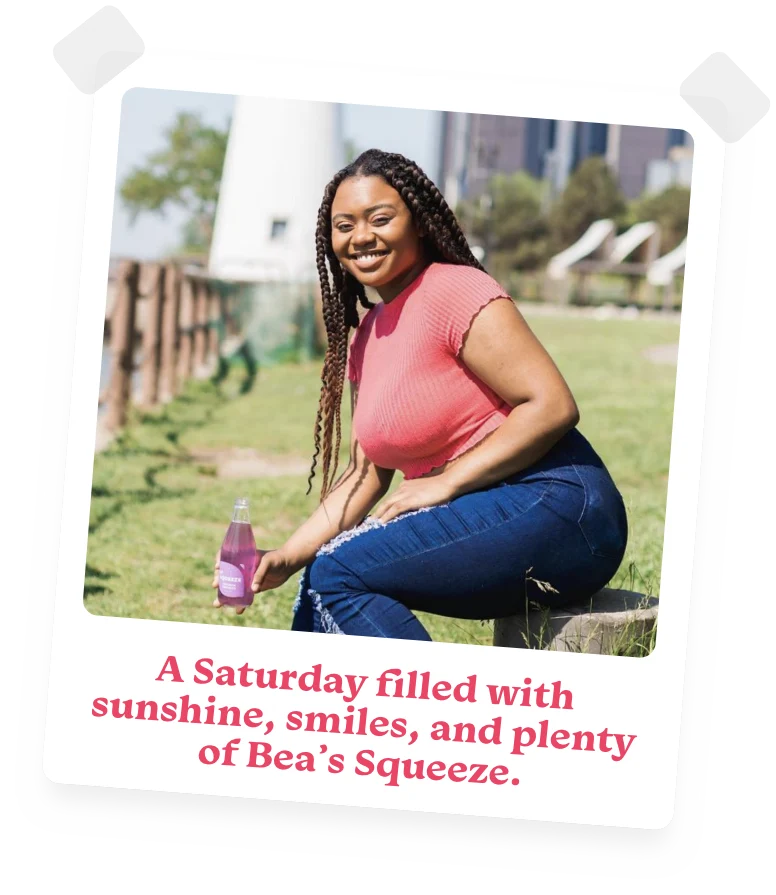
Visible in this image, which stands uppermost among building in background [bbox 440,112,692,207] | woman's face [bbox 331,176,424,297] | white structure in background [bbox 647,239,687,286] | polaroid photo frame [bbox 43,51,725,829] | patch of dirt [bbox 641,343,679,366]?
building in background [bbox 440,112,692,207]

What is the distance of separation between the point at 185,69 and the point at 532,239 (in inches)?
1292

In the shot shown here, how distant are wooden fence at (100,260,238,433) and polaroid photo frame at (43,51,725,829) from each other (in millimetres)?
4706

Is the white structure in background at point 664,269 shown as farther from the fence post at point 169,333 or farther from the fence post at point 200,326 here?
the fence post at point 169,333

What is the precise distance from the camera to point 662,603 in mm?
3016

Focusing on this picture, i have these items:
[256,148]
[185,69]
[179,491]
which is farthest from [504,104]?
[256,148]

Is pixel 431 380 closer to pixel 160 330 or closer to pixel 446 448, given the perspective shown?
pixel 446 448

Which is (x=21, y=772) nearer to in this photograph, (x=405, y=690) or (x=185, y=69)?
(x=405, y=690)

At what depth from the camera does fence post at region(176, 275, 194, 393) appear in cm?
977

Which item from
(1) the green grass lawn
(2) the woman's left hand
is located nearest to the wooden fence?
(1) the green grass lawn

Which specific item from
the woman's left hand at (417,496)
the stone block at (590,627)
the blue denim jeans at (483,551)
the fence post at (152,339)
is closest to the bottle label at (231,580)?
the blue denim jeans at (483,551)

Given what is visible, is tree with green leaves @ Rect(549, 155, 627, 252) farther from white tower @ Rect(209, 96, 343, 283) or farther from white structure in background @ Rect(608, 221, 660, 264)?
white tower @ Rect(209, 96, 343, 283)

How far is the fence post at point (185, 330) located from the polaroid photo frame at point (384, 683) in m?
6.72

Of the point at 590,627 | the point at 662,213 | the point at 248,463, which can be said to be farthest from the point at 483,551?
the point at 662,213

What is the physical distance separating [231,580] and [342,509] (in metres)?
0.38
